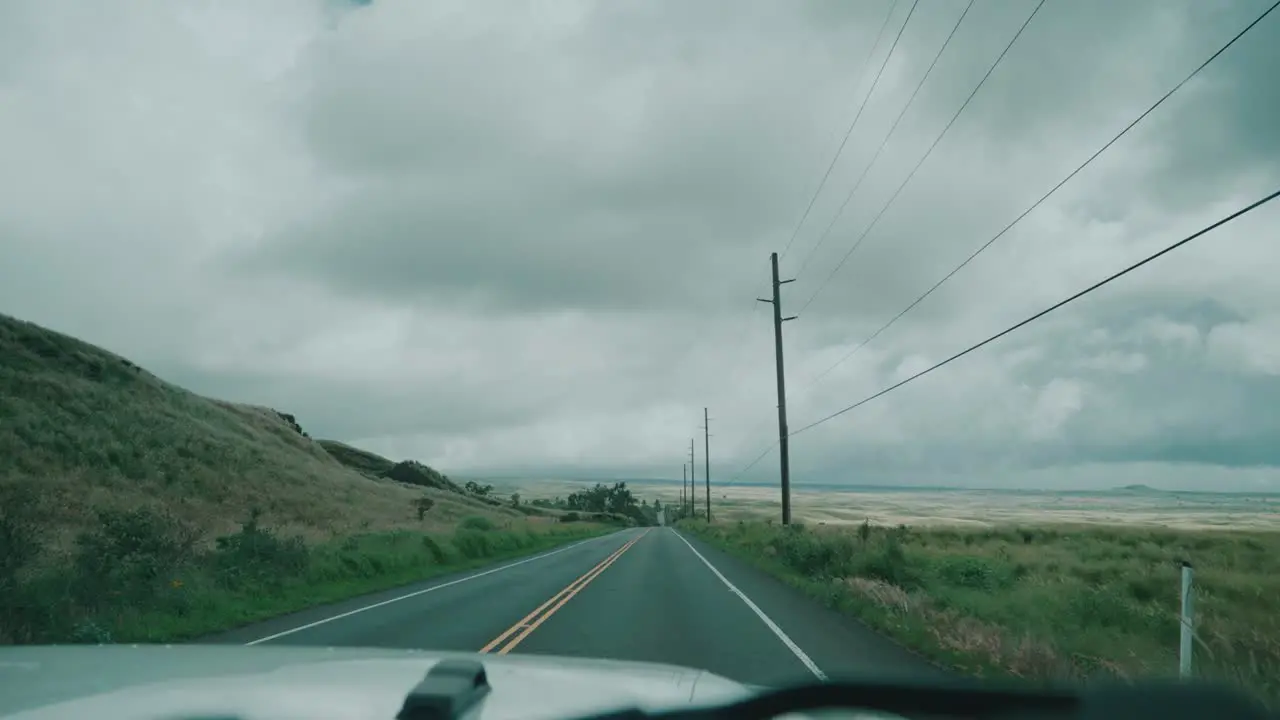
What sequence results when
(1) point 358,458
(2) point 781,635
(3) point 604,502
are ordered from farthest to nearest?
(3) point 604,502, (1) point 358,458, (2) point 781,635

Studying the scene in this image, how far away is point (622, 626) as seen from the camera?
535 inches

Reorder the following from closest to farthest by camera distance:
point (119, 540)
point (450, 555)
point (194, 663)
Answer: point (194, 663) → point (119, 540) → point (450, 555)

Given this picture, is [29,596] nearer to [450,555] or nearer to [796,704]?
[796,704]

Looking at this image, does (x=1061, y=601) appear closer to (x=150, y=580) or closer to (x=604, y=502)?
(x=150, y=580)

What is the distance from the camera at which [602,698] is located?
3.42 meters

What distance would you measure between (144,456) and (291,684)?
168ft

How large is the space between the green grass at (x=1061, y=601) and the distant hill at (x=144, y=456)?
2031cm

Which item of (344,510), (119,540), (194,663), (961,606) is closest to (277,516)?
(344,510)

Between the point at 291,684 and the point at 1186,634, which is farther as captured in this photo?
the point at 1186,634

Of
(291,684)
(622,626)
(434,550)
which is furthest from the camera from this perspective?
(434,550)

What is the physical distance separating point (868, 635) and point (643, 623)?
344 cm

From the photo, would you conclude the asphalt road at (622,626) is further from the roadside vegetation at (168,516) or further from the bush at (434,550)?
the bush at (434,550)

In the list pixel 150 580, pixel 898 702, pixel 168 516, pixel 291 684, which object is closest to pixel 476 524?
pixel 168 516

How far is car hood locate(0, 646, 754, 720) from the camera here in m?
3.22
